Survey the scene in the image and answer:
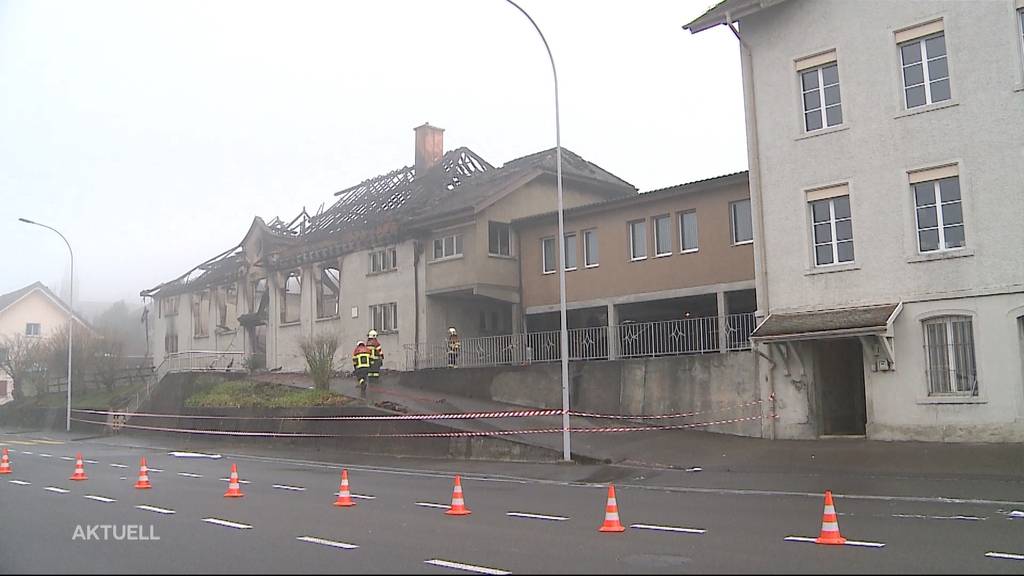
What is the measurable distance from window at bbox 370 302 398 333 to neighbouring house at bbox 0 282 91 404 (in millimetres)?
37459

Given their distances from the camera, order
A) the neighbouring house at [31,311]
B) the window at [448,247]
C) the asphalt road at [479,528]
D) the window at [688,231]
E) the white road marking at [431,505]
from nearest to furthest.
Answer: the asphalt road at [479,528] → the white road marking at [431,505] → the window at [688,231] → the window at [448,247] → the neighbouring house at [31,311]

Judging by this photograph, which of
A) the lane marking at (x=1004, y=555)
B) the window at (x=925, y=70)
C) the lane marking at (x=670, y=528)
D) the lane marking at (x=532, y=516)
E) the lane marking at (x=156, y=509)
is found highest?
the window at (x=925, y=70)

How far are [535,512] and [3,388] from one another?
61193mm

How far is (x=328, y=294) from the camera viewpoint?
4191 cm

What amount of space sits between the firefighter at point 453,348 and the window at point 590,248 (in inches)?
199

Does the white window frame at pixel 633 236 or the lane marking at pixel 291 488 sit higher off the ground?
the white window frame at pixel 633 236

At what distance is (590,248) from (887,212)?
37.8 feet

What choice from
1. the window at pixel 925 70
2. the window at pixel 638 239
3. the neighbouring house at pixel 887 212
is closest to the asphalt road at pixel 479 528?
the neighbouring house at pixel 887 212

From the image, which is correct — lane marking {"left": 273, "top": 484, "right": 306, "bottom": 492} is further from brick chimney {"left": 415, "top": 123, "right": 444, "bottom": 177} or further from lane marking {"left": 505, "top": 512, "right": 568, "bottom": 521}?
brick chimney {"left": 415, "top": 123, "right": 444, "bottom": 177}

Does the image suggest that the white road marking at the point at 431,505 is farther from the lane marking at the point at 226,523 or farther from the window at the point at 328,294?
the window at the point at 328,294

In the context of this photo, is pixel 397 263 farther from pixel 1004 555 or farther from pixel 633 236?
pixel 1004 555

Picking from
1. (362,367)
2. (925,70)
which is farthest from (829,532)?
(362,367)

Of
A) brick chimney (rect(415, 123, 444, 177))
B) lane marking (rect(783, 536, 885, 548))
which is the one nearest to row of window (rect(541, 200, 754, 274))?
brick chimney (rect(415, 123, 444, 177))

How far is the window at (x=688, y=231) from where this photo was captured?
27.7 meters
